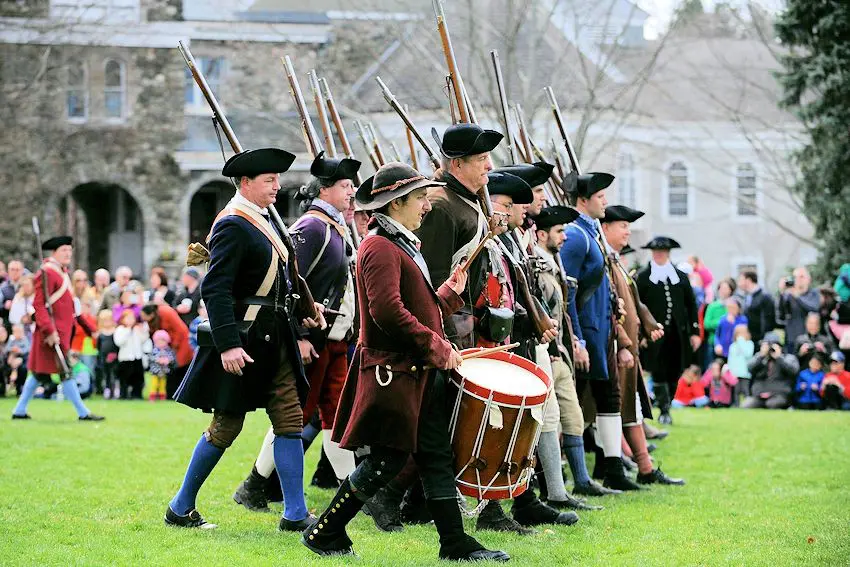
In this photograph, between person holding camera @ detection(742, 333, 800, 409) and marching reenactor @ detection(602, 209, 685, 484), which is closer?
marching reenactor @ detection(602, 209, 685, 484)

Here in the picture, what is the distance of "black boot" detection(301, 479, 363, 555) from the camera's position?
6.51 metres

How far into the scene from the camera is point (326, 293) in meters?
8.47

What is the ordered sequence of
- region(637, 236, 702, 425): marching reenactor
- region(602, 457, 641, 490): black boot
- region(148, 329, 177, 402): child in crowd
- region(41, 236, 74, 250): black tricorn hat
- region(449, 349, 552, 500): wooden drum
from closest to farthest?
Result: region(449, 349, 552, 500): wooden drum, region(602, 457, 641, 490): black boot, region(637, 236, 702, 425): marching reenactor, region(41, 236, 74, 250): black tricorn hat, region(148, 329, 177, 402): child in crowd

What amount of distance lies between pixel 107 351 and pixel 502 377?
13.3 metres

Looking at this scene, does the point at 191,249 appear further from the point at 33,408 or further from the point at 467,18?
the point at 467,18

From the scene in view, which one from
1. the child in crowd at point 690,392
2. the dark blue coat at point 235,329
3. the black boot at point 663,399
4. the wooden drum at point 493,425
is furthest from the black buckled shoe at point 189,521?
the child in crowd at point 690,392

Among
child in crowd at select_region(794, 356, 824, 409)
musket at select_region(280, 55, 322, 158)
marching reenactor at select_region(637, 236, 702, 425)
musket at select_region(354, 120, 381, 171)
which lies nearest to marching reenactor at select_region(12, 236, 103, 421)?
musket at select_region(354, 120, 381, 171)

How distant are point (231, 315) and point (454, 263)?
4.08 feet

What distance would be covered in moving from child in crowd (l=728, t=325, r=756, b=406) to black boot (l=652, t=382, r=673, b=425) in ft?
11.8

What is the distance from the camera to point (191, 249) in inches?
290

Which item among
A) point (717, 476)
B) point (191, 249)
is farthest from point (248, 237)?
point (717, 476)

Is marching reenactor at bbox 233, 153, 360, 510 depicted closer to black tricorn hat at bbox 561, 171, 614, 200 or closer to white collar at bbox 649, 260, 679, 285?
black tricorn hat at bbox 561, 171, 614, 200

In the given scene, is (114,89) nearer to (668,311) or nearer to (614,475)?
(668,311)

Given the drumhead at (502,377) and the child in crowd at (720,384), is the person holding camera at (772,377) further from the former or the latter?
the drumhead at (502,377)
